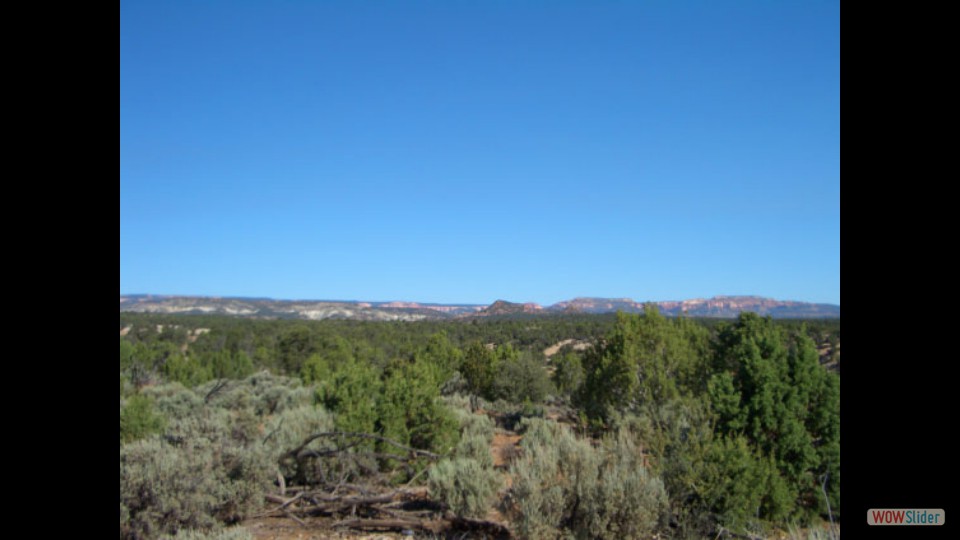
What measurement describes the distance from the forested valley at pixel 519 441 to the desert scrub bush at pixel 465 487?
0.02m

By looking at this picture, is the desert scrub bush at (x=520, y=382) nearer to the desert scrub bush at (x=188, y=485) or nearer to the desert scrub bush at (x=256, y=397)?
the desert scrub bush at (x=256, y=397)

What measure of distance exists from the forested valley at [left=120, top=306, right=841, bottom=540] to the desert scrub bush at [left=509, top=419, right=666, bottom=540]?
0.06 feet

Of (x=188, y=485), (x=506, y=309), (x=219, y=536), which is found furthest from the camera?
(x=506, y=309)

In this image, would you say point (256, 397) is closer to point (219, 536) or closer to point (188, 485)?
point (188, 485)

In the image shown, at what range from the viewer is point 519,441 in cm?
1224

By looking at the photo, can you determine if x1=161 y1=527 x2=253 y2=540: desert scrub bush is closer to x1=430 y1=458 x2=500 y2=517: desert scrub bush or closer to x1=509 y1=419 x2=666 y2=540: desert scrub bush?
x1=430 y1=458 x2=500 y2=517: desert scrub bush

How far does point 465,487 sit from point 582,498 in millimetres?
1449

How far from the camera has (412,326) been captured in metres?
29.9

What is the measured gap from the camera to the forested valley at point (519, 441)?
5422 millimetres
